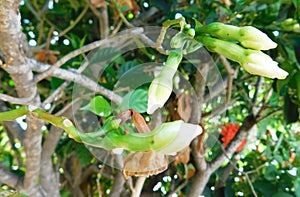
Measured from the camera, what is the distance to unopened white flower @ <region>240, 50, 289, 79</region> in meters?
0.45

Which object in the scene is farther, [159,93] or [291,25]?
[291,25]

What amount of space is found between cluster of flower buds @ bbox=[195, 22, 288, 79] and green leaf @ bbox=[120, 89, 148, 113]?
0.16 meters

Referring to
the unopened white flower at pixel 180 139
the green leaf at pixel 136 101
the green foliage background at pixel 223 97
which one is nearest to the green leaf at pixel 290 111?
the green foliage background at pixel 223 97

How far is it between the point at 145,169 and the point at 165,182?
2.42 feet

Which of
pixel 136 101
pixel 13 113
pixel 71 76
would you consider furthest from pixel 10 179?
pixel 13 113

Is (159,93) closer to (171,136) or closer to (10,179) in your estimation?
(171,136)

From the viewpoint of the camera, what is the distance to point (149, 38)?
82cm

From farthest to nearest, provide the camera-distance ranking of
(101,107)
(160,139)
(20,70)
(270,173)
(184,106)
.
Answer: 1. (270,173)
2. (184,106)
3. (20,70)
4. (101,107)
5. (160,139)

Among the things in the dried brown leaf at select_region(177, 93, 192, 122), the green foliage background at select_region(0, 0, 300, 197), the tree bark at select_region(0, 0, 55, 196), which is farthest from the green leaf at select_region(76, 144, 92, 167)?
the dried brown leaf at select_region(177, 93, 192, 122)

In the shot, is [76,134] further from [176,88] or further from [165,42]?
[176,88]

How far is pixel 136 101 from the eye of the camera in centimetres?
68

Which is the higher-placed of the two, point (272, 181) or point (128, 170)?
point (128, 170)

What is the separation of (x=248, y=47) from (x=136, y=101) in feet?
0.77

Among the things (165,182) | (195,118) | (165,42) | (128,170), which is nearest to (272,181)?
(165,182)
